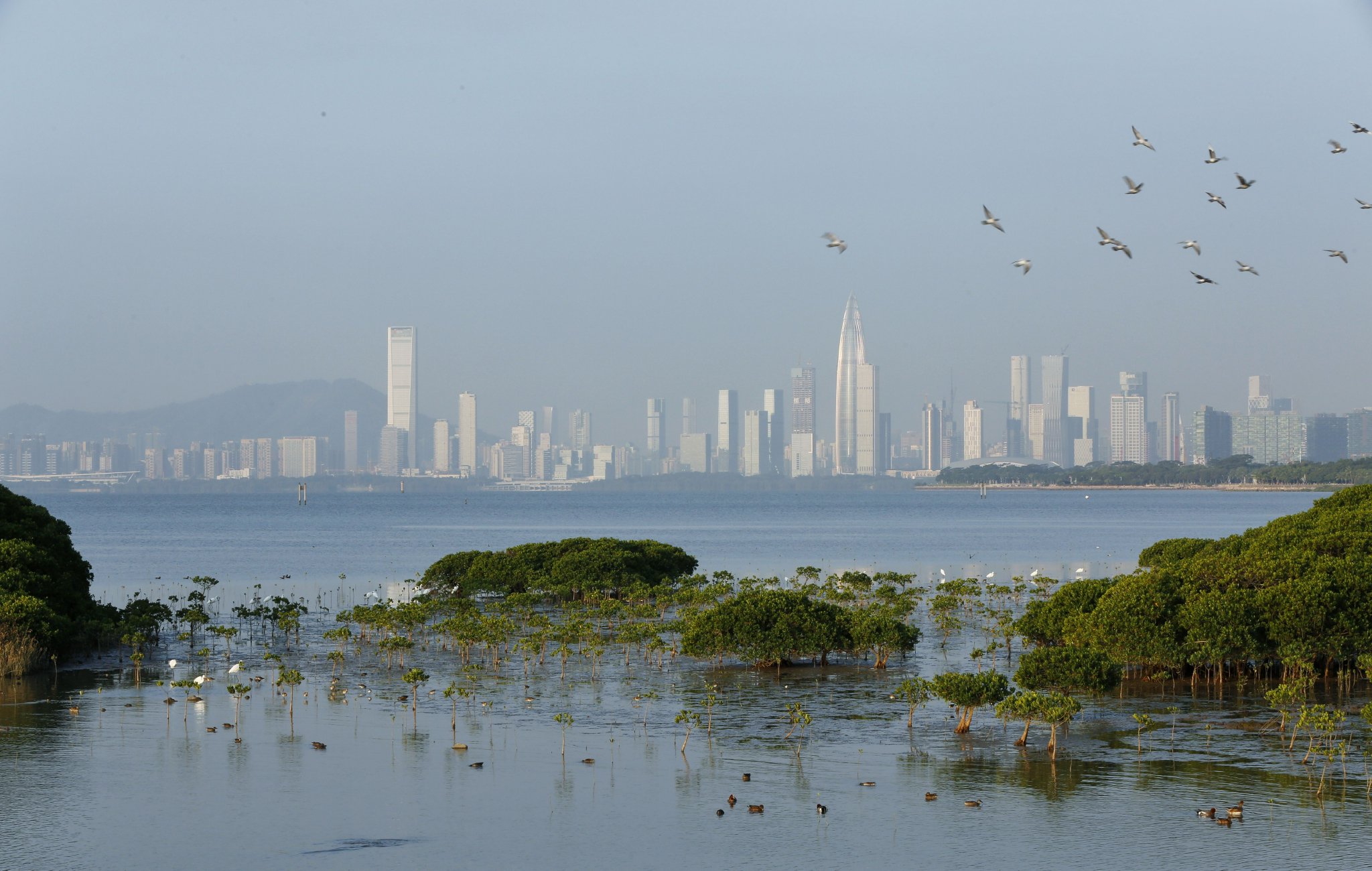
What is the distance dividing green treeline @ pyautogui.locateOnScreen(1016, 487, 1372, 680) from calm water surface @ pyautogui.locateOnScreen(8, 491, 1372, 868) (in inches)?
54.4

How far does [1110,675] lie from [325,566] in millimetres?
66168

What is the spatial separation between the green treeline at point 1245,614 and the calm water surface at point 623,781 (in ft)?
4.54

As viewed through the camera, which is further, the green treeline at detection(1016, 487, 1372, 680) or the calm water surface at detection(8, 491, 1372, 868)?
the green treeline at detection(1016, 487, 1372, 680)

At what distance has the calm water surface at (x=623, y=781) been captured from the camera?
19859mm

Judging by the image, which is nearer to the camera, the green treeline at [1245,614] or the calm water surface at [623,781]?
the calm water surface at [623,781]

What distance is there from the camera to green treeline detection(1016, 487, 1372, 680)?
3266 cm

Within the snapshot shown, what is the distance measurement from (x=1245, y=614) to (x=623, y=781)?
58.9 ft

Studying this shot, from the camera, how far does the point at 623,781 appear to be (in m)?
24.1

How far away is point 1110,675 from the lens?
30.4 m

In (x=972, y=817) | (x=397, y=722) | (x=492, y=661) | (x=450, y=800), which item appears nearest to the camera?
(x=972, y=817)

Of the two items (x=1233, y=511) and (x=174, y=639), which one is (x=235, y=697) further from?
(x=1233, y=511)

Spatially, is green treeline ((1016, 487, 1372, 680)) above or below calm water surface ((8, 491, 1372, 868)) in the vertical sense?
above

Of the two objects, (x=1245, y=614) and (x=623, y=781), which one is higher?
(x=1245, y=614)

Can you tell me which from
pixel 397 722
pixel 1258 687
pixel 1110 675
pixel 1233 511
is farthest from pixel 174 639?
pixel 1233 511
